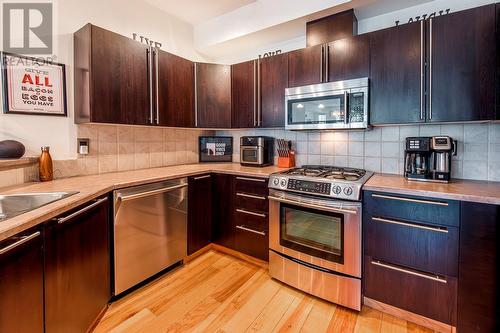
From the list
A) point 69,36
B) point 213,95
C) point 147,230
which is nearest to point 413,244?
point 147,230

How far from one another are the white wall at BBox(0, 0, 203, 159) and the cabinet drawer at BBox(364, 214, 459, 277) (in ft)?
8.21

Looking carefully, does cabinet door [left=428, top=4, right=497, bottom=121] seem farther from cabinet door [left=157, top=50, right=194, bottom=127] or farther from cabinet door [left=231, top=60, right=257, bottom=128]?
cabinet door [left=157, top=50, right=194, bottom=127]

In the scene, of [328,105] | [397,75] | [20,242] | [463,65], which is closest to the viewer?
[20,242]

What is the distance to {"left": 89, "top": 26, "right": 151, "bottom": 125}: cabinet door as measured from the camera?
1.91 meters

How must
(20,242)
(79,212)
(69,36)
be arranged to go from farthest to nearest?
(69,36), (79,212), (20,242)

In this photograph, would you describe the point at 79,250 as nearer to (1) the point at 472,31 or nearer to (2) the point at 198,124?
(2) the point at 198,124

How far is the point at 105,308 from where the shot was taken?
68.6 inches

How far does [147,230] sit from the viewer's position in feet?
6.52

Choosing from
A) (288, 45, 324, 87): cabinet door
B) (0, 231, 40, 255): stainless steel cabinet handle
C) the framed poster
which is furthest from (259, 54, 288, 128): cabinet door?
(0, 231, 40, 255): stainless steel cabinet handle

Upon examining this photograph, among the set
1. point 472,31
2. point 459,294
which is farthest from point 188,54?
point 459,294

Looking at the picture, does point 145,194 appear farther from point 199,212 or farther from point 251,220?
point 251,220

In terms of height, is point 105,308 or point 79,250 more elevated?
point 79,250

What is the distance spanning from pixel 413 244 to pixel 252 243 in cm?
134

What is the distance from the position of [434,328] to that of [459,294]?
302mm
